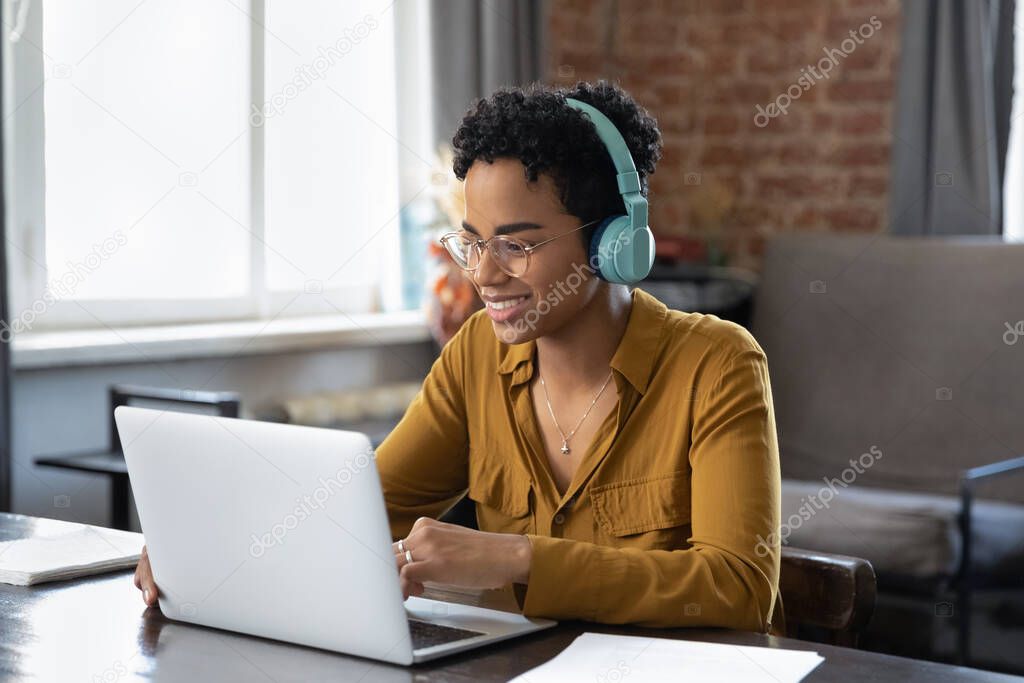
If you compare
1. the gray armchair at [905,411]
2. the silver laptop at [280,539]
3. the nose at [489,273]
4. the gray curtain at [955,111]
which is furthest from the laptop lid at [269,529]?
the gray curtain at [955,111]

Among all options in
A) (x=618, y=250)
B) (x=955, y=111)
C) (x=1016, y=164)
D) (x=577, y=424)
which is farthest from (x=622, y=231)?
(x=1016, y=164)

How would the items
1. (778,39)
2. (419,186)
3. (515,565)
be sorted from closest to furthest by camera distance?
(515,565), (419,186), (778,39)

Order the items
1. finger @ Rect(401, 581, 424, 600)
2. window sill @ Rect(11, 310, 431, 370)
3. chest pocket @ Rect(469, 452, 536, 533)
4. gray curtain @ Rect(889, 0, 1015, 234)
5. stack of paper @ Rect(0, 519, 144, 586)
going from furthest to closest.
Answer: gray curtain @ Rect(889, 0, 1015, 234)
window sill @ Rect(11, 310, 431, 370)
chest pocket @ Rect(469, 452, 536, 533)
stack of paper @ Rect(0, 519, 144, 586)
finger @ Rect(401, 581, 424, 600)

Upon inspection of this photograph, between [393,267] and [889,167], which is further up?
[889,167]

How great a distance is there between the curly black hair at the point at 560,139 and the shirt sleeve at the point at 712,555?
257 millimetres

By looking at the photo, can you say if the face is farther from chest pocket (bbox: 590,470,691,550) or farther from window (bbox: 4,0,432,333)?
window (bbox: 4,0,432,333)

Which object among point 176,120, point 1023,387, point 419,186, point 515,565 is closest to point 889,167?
point 1023,387

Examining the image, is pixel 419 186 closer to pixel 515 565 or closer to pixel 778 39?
pixel 778 39

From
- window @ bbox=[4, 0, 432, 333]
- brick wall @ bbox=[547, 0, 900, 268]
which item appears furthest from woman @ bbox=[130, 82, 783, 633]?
brick wall @ bbox=[547, 0, 900, 268]

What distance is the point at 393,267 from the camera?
153 inches

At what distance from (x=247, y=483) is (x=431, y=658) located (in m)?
0.23

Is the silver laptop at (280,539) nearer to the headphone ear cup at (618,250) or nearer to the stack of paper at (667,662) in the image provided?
the stack of paper at (667,662)

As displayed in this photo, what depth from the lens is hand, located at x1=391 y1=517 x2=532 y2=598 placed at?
120 centimetres

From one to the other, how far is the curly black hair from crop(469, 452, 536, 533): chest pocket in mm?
312
